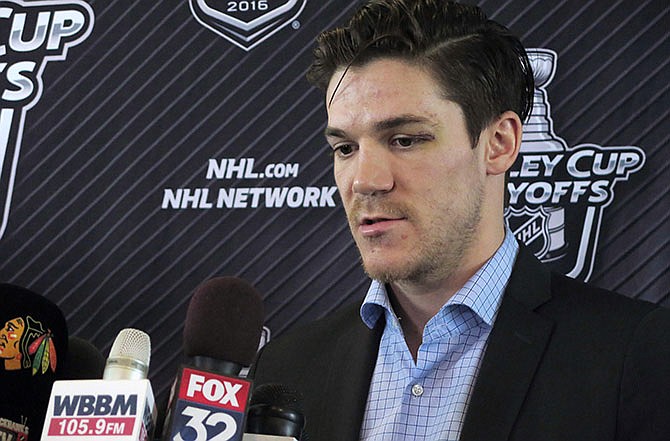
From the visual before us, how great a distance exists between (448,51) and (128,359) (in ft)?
2.50

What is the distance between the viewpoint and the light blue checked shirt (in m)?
1.41

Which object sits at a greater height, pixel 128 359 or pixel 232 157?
pixel 232 157

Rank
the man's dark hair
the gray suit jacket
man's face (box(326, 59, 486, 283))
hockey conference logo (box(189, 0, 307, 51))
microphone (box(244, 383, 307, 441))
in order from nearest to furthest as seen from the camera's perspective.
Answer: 1. microphone (box(244, 383, 307, 441))
2. the gray suit jacket
3. man's face (box(326, 59, 486, 283))
4. the man's dark hair
5. hockey conference logo (box(189, 0, 307, 51))

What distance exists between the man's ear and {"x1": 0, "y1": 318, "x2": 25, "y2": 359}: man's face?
0.73m

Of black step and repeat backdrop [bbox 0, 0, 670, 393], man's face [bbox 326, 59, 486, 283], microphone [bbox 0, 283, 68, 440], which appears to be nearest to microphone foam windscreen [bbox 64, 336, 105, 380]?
microphone [bbox 0, 283, 68, 440]

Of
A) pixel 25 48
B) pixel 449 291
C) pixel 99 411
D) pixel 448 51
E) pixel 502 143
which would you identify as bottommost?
pixel 99 411

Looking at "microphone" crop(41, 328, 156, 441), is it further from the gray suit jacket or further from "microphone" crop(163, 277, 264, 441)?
the gray suit jacket

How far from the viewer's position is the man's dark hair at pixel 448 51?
1.50 m

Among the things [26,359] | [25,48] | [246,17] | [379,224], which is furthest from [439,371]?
[25,48]

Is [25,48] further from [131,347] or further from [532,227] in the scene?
[131,347]

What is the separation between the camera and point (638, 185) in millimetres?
1950

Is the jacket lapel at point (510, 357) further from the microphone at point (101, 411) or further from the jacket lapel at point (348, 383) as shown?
the microphone at point (101, 411)

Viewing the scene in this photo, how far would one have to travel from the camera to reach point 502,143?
5.11ft

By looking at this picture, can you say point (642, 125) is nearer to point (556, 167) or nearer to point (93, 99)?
point (556, 167)
